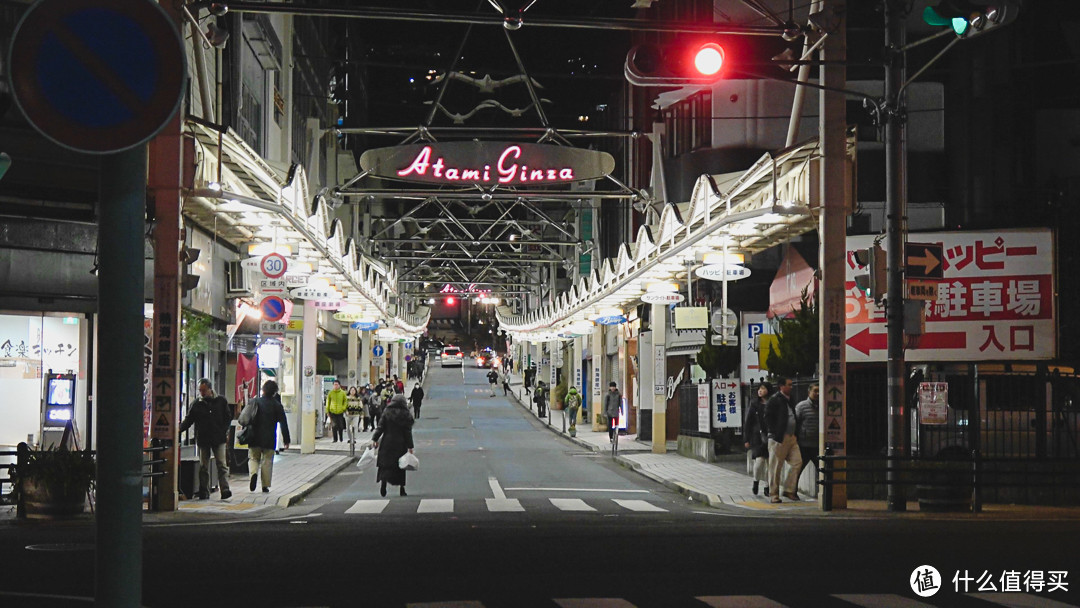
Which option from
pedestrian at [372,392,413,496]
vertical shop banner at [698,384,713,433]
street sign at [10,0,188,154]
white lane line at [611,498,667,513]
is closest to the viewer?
street sign at [10,0,188,154]

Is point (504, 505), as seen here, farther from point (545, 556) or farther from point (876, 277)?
point (545, 556)

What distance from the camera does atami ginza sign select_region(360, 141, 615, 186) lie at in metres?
30.8

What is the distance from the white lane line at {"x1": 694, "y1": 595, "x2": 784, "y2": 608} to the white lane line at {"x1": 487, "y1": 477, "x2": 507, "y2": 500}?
13372mm

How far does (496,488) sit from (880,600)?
16.5 meters

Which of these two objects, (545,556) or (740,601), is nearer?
(740,601)

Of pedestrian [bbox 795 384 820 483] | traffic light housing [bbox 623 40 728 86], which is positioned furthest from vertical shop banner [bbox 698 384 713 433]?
traffic light housing [bbox 623 40 728 86]

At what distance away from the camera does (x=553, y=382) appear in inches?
3172

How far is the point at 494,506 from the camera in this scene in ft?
68.7

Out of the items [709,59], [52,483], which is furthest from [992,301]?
[52,483]

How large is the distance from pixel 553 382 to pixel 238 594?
70.5m

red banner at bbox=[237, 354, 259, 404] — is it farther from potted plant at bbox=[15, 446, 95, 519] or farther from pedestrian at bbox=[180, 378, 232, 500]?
potted plant at bbox=[15, 446, 95, 519]

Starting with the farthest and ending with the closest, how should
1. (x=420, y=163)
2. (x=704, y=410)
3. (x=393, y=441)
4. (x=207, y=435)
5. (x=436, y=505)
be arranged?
1. (x=704, y=410)
2. (x=420, y=163)
3. (x=393, y=441)
4. (x=207, y=435)
5. (x=436, y=505)

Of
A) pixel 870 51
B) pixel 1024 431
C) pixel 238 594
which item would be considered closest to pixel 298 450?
pixel 870 51

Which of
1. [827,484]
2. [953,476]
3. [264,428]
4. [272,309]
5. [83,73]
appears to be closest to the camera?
[83,73]
